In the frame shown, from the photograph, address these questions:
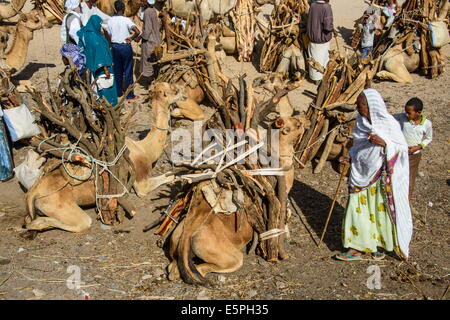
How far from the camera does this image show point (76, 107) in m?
6.90

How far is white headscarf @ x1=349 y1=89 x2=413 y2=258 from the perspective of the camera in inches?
215

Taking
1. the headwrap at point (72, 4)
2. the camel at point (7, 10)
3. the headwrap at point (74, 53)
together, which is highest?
the camel at point (7, 10)

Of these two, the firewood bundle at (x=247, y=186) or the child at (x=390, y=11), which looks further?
the child at (x=390, y=11)

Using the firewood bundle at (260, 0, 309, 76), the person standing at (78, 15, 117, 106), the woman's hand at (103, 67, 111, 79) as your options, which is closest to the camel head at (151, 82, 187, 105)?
the person standing at (78, 15, 117, 106)

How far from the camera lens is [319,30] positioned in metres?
11.7

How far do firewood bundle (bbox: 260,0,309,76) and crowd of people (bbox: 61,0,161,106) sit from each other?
2599 mm

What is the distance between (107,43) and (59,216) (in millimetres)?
3917

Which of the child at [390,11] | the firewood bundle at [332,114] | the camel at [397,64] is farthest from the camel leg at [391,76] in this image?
the firewood bundle at [332,114]

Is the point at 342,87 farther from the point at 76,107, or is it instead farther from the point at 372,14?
the point at 372,14

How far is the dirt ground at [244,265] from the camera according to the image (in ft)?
17.5

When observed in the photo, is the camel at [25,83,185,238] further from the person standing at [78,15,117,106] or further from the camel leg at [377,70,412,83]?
the camel leg at [377,70,412,83]

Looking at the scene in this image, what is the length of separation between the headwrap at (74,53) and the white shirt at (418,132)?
4.79m

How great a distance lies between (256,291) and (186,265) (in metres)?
0.72

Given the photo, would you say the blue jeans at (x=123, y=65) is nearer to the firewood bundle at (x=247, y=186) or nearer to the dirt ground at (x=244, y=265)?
the dirt ground at (x=244, y=265)
